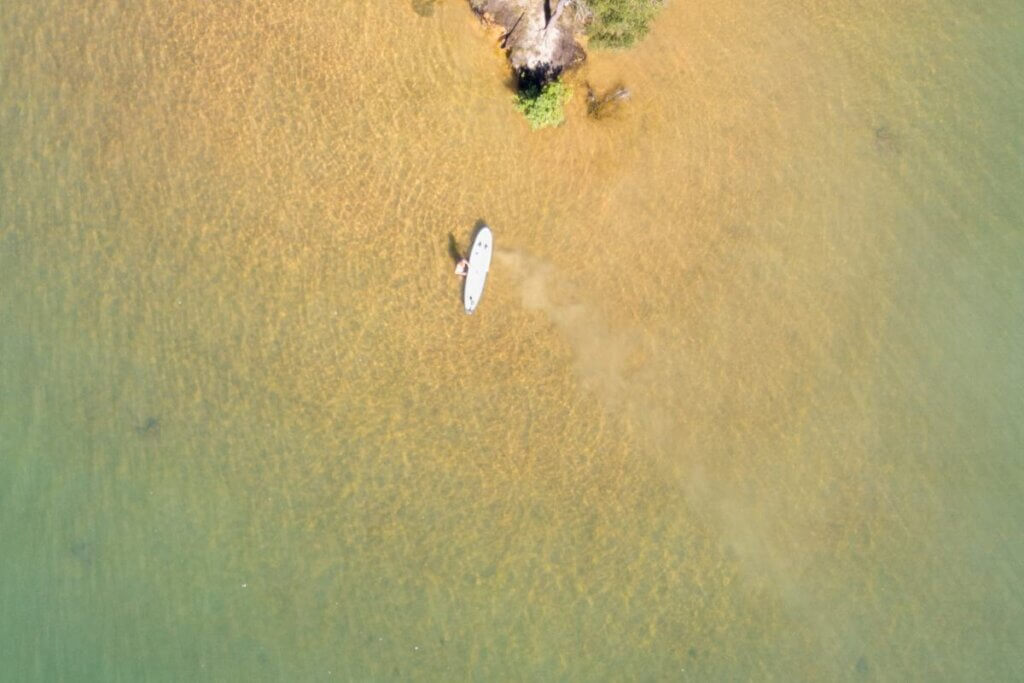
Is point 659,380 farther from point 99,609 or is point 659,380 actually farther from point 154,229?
point 99,609

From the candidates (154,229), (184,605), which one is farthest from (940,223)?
(184,605)

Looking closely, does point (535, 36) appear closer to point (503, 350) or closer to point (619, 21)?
point (619, 21)

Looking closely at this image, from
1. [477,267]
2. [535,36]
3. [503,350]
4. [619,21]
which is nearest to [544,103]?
[535,36]

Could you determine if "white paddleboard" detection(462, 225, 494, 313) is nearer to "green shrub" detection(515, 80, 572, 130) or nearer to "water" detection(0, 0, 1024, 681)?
"water" detection(0, 0, 1024, 681)

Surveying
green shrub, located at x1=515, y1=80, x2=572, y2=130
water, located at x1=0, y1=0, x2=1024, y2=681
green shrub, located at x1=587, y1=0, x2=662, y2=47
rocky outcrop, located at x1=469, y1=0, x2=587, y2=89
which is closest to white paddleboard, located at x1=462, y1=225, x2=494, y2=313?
water, located at x1=0, y1=0, x2=1024, y2=681

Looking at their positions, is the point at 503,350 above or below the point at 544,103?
below

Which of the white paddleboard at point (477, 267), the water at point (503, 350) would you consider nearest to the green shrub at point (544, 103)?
the water at point (503, 350)
